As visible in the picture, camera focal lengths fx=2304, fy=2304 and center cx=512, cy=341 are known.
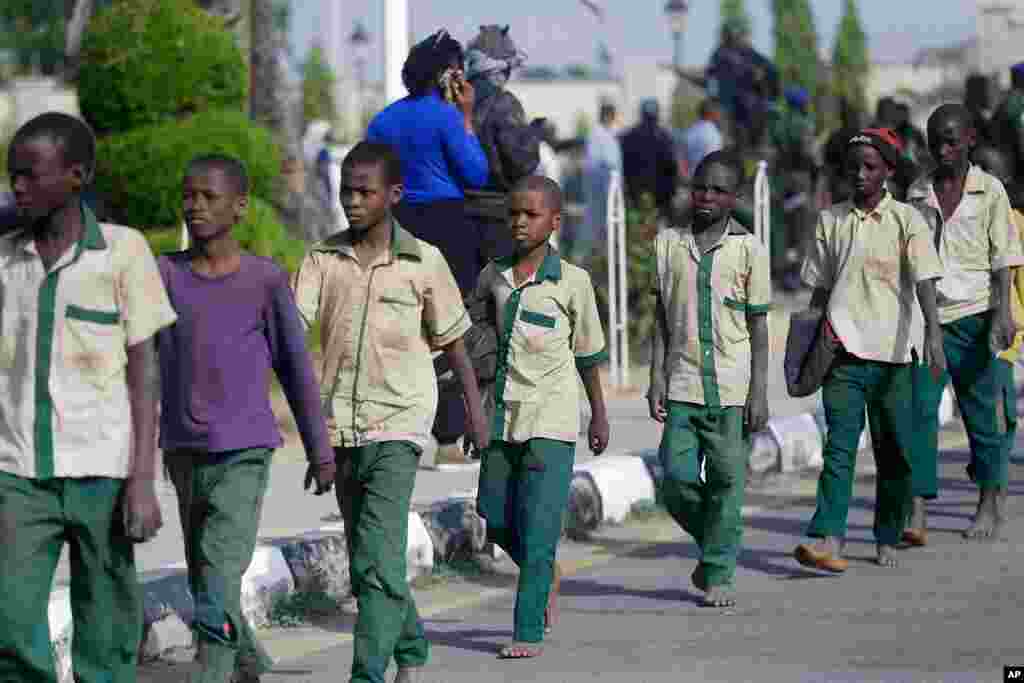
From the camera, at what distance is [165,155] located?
48.0 feet

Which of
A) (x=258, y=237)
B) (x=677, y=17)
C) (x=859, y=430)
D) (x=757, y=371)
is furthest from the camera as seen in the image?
(x=677, y=17)

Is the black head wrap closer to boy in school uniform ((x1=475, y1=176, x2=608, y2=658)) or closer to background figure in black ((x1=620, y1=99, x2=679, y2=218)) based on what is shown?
boy in school uniform ((x1=475, y1=176, x2=608, y2=658))

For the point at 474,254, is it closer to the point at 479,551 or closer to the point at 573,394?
the point at 479,551

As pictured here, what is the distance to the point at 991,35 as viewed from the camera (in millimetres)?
30641

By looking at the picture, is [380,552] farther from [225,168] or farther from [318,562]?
[318,562]

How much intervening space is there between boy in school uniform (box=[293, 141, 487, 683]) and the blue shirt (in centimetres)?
321

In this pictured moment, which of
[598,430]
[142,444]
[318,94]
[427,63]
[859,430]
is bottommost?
[859,430]

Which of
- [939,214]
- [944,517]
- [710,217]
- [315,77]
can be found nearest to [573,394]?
[710,217]

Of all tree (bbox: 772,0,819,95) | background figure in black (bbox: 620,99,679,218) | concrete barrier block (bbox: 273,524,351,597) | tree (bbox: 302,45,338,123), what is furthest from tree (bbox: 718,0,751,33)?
concrete barrier block (bbox: 273,524,351,597)

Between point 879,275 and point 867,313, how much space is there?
16 cm

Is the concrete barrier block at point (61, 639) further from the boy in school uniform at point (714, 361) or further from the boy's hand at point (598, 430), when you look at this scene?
the boy in school uniform at point (714, 361)

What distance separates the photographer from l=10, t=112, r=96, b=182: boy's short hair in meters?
5.64

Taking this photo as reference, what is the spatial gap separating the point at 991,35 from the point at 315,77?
32.2 m

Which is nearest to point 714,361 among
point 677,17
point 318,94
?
point 677,17
